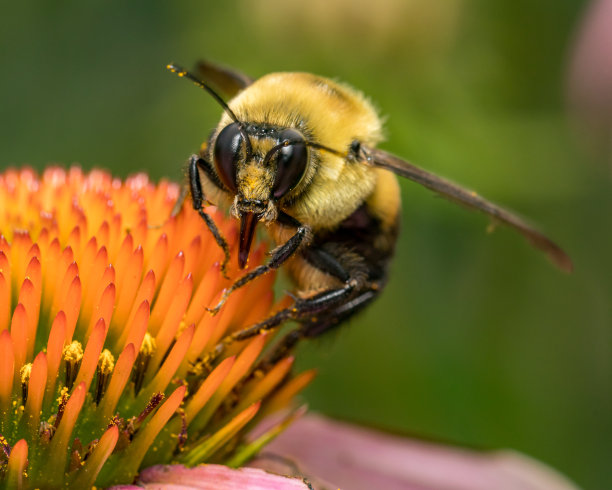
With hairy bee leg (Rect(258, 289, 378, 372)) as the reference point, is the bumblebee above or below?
above

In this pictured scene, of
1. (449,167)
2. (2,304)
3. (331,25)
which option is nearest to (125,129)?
(331,25)

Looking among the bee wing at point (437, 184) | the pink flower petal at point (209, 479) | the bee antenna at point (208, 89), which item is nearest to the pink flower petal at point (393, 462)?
the pink flower petal at point (209, 479)

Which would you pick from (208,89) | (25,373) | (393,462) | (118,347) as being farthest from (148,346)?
(393,462)

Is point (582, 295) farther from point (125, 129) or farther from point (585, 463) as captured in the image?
point (125, 129)

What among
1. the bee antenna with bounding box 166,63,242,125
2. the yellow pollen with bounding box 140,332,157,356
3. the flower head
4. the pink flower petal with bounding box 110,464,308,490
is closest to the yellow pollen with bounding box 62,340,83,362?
the flower head

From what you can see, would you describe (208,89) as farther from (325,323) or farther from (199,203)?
(325,323)

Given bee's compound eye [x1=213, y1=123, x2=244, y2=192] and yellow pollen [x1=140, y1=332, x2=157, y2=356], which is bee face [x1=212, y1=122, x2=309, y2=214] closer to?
bee's compound eye [x1=213, y1=123, x2=244, y2=192]
